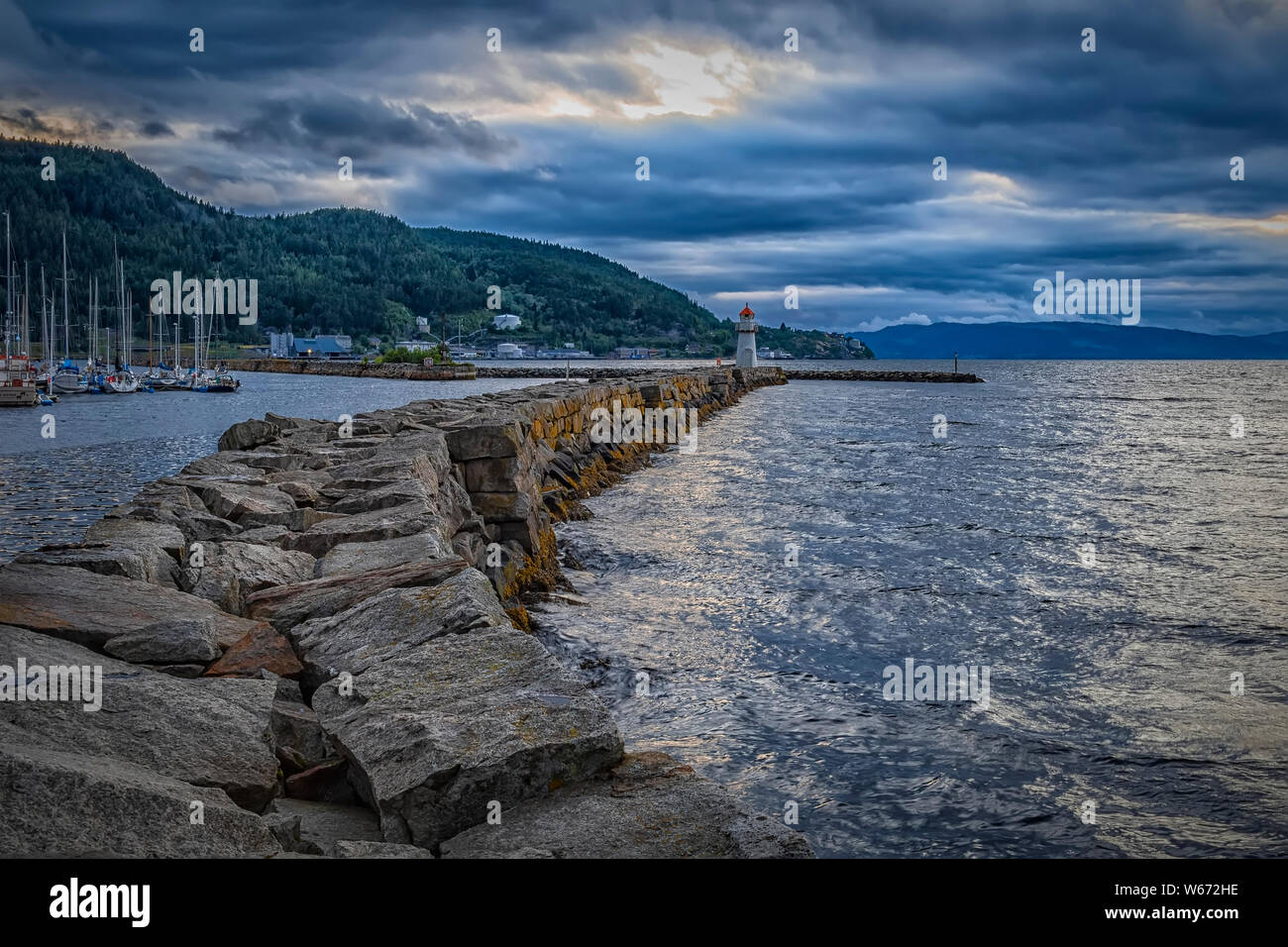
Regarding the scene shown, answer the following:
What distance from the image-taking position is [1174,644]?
8.80 m

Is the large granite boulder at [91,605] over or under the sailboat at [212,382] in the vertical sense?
under

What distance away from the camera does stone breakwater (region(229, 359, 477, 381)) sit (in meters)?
97.3

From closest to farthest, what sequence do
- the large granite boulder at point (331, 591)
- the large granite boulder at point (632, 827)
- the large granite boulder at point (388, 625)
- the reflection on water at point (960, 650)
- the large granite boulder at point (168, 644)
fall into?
the large granite boulder at point (632, 827) < the large granite boulder at point (168, 644) < the large granite boulder at point (388, 625) < the reflection on water at point (960, 650) < the large granite boulder at point (331, 591)

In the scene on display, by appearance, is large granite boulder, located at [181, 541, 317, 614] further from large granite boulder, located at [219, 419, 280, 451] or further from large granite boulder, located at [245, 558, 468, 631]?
large granite boulder, located at [219, 419, 280, 451]

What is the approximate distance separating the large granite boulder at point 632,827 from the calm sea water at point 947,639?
1719mm

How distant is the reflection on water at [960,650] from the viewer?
219 inches

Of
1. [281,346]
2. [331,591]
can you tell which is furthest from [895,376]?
[331,591]

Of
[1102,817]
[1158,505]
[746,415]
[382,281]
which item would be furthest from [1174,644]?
[382,281]

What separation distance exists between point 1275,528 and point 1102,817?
1218 cm

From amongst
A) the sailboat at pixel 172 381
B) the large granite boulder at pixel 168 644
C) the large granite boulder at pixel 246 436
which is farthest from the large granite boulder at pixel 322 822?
the sailboat at pixel 172 381

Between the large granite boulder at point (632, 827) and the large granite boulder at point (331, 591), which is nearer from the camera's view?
the large granite boulder at point (632, 827)

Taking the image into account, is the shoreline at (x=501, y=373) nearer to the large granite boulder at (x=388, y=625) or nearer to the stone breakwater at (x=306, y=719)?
the stone breakwater at (x=306, y=719)

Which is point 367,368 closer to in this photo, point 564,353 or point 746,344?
point 746,344
